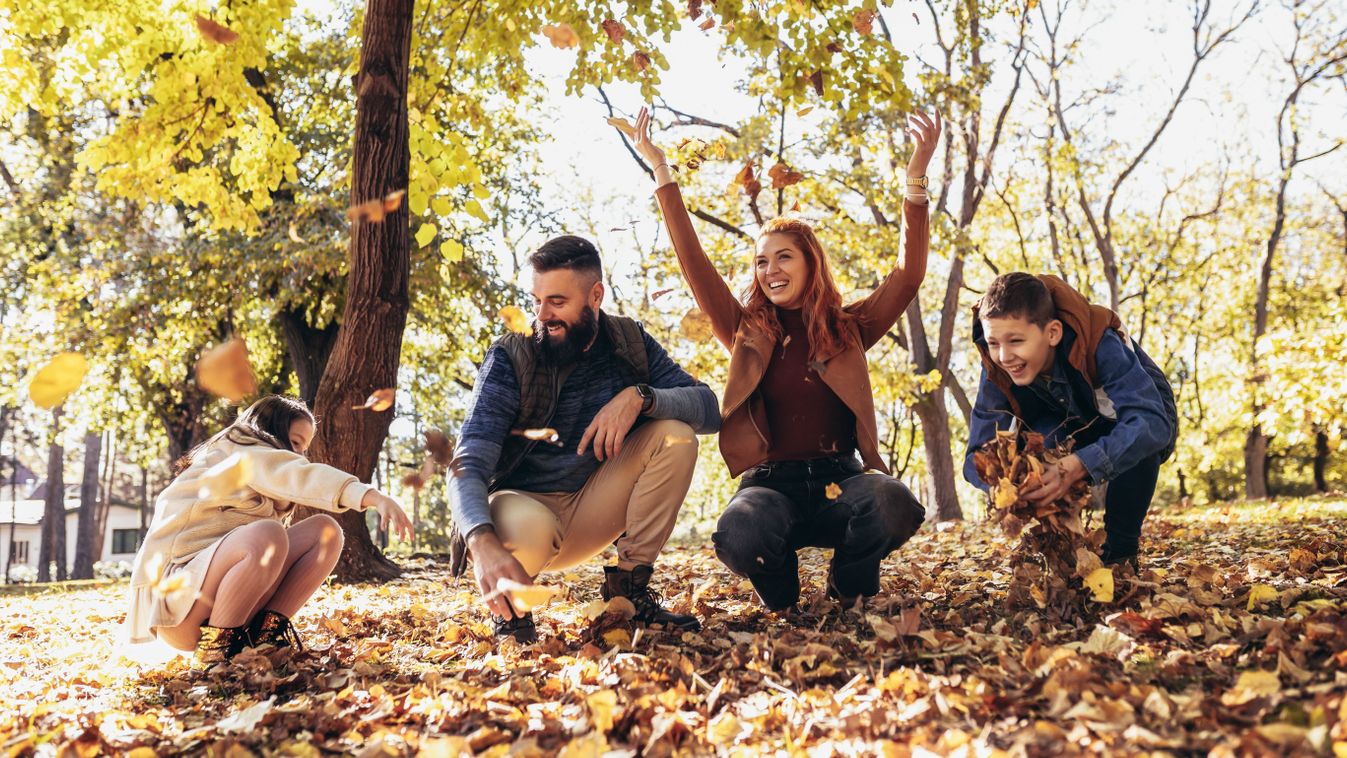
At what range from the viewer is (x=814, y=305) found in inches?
147

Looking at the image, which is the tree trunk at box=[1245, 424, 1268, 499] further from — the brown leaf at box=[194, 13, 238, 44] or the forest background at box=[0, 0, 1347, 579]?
the brown leaf at box=[194, 13, 238, 44]

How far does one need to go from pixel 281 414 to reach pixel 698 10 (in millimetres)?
3339

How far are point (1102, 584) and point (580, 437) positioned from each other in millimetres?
1884

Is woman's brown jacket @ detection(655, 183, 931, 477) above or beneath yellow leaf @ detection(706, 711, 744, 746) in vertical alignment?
above

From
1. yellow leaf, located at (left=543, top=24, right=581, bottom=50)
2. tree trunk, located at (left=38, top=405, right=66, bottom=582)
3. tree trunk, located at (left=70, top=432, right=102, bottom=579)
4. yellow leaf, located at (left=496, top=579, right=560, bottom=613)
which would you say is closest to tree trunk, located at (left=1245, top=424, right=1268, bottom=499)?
yellow leaf, located at (left=543, top=24, right=581, bottom=50)

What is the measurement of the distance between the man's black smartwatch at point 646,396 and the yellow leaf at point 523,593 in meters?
0.82

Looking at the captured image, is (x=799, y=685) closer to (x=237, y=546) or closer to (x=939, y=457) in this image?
(x=237, y=546)

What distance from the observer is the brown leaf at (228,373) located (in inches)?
145

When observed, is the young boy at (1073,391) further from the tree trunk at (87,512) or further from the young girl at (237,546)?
the tree trunk at (87,512)

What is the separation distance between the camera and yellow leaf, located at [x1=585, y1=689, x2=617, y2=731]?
218 cm

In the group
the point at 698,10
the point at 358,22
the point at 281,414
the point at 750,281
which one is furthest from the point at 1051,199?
the point at 281,414

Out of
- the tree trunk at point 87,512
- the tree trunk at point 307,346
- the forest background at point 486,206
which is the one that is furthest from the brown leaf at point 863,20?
the tree trunk at point 87,512

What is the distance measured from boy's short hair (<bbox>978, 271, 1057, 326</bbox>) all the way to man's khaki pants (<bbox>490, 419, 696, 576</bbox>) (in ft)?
3.84

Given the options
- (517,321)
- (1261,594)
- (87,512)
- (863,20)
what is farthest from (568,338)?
(87,512)
